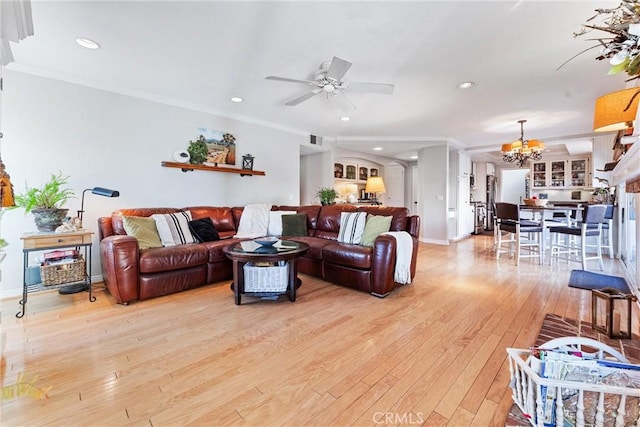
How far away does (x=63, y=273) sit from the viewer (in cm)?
261

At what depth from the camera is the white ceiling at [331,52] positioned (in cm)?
202

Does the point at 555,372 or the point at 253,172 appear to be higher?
the point at 253,172

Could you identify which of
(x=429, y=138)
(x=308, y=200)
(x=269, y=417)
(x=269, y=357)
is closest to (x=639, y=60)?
(x=269, y=417)

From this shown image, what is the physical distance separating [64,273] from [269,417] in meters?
2.63

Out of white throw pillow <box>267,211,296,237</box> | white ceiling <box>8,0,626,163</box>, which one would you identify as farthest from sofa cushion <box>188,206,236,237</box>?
white ceiling <box>8,0,626,163</box>

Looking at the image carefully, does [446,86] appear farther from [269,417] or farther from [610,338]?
[269,417]

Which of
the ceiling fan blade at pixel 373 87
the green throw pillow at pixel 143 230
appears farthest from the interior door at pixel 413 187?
the green throw pillow at pixel 143 230

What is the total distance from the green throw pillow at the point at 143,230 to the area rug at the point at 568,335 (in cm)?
331

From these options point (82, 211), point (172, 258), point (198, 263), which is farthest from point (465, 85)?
point (82, 211)

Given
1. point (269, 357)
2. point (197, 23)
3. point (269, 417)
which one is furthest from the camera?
point (197, 23)

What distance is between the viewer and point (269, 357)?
5.79 feet

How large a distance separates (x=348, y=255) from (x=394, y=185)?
6.29 meters

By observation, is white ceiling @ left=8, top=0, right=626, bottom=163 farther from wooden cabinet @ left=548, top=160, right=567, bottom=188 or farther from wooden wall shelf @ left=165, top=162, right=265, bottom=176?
wooden cabinet @ left=548, top=160, right=567, bottom=188

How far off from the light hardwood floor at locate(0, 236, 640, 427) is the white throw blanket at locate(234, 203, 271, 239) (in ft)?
3.67
